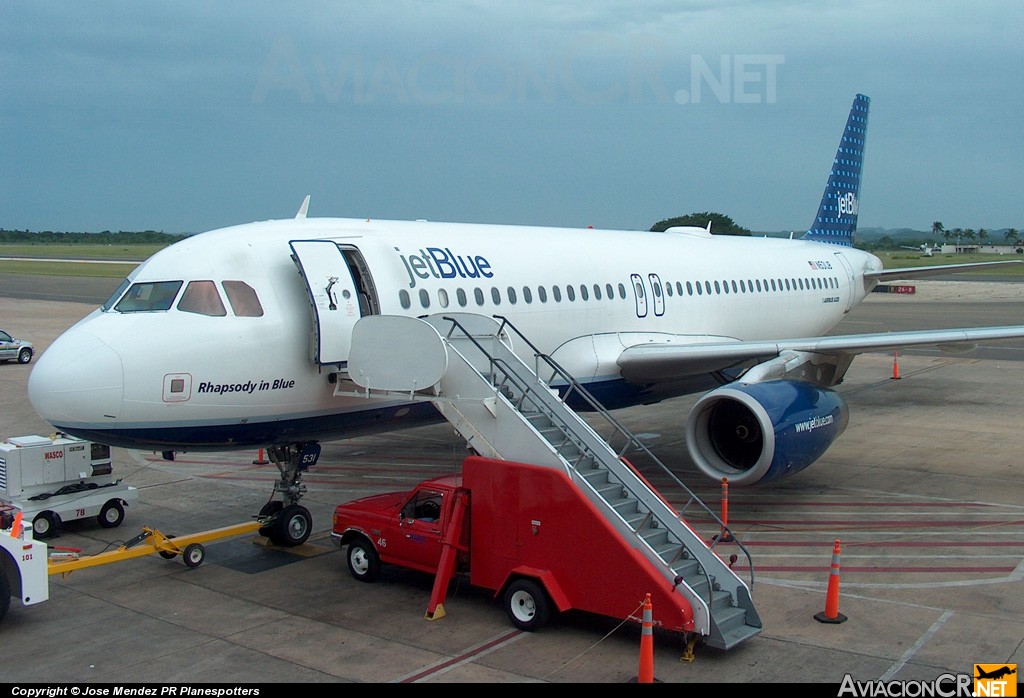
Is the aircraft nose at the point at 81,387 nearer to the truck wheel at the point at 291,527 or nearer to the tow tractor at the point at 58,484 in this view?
the tow tractor at the point at 58,484

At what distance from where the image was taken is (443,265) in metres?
14.1

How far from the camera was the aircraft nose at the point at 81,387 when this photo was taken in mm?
10641

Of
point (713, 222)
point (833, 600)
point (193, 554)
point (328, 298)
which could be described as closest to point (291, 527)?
point (193, 554)

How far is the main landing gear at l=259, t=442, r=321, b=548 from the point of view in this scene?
511 inches

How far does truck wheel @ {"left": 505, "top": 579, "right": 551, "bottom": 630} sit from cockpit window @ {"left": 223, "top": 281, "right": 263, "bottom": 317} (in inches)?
178

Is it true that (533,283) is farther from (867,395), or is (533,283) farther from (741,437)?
(867,395)

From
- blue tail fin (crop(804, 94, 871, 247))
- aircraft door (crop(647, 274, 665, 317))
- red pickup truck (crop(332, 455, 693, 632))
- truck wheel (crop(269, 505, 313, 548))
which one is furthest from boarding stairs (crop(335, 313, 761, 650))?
blue tail fin (crop(804, 94, 871, 247))

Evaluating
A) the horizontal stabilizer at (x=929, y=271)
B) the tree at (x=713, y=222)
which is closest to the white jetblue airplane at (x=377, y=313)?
the horizontal stabilizer at (x=929, y=271)

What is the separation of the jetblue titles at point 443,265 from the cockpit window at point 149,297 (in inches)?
124

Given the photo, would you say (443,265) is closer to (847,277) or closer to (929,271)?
(847,277)

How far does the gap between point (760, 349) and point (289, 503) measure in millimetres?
7850

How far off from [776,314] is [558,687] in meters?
15.1

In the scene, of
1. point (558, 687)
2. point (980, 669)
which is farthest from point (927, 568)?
point (558, 687)

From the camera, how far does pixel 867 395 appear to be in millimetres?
26391
